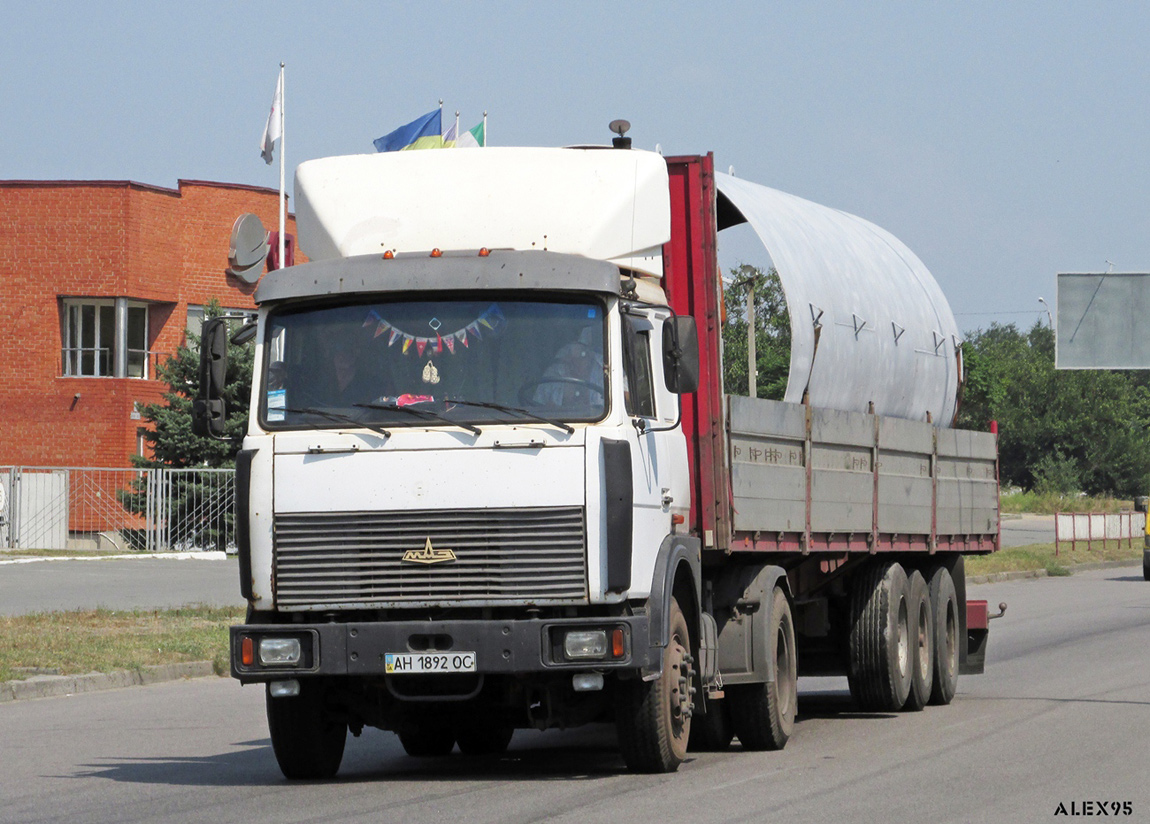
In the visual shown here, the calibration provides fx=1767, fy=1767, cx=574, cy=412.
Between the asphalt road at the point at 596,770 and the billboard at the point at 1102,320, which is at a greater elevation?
the billboard at the point at 1102,320

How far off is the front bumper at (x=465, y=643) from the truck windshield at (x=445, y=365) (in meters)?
1.03

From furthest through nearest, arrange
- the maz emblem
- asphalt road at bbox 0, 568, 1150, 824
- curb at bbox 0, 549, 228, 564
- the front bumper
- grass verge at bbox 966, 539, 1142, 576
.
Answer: grass verge at bbox 966, 539, 1142, 576 → curb at bbox 0, 549, 228, 564 → the maz emblem → the front bumper → asphalt road at bbox 0, 568, 1150, 824

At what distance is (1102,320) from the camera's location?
32.2 m

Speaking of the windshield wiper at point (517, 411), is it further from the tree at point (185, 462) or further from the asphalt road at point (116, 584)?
the tree at point (185, 462)

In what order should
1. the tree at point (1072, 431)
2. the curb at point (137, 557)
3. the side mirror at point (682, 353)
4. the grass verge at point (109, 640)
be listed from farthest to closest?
the tree at point (1072, 431), the curb at point (137, 557), the grass verge at point (109, 640), the side mirror at point (682, 353)

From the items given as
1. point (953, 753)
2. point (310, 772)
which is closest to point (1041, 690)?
point (953, 753)

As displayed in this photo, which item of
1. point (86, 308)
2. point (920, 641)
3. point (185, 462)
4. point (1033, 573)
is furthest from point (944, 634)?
point (86, 308)

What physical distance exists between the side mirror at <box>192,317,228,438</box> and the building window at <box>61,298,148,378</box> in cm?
3582

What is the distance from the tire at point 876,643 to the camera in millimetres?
13453

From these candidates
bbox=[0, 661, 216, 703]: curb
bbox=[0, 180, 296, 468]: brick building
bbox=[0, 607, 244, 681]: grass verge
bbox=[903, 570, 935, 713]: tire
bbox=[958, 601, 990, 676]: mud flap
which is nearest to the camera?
bbox=[903, 570, 935, 713]: tire

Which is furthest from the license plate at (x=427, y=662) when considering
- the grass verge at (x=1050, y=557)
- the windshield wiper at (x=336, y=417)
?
the grass verge at (x=1050, y=557)

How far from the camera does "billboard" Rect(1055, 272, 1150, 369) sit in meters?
31.8

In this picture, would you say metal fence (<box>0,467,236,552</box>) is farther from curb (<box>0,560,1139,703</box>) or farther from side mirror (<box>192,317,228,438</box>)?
side mirror (<box>192,317,228,438</box>)

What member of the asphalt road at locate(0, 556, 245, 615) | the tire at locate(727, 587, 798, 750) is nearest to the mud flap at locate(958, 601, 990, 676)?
the tire at locate(727, 587, 798, 750)
